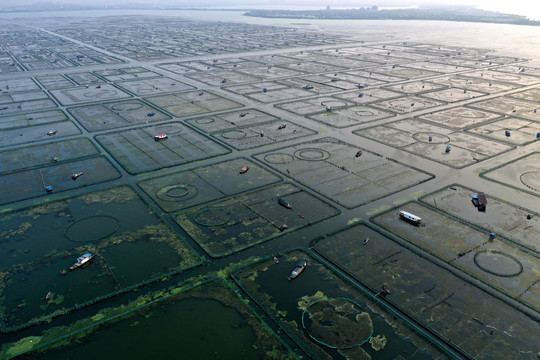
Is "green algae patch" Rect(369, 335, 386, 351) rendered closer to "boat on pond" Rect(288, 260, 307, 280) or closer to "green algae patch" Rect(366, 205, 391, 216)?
"boat on pond" Rect(288, 260, 307, 280)

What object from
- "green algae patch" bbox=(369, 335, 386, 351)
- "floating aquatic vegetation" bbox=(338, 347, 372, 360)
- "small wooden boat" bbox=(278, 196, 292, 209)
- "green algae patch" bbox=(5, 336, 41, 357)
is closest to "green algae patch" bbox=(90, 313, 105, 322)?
"green algae patch" bbox=(5, 336, 41, 357)

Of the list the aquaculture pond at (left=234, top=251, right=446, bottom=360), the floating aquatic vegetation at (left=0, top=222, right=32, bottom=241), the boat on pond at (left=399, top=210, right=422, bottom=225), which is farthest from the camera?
the boat on pond at (left=399, top=210, right=422, bottom=225)

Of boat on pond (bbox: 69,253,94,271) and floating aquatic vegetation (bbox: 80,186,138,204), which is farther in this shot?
floating aquatic vegetation (bbox: 80,186,138,204)

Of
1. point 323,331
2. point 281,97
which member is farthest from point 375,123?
point 323,331

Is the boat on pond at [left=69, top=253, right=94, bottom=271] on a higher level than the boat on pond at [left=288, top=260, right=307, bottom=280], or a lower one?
lower

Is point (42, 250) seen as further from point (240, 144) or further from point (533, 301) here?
point (533, 301)

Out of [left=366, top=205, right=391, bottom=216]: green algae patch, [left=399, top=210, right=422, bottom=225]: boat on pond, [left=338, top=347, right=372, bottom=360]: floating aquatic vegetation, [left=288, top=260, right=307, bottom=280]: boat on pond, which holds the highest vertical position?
[left=399, top=210, right=422, bottom=225]: boat on pond
